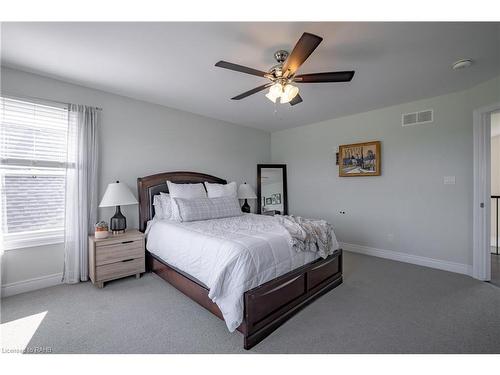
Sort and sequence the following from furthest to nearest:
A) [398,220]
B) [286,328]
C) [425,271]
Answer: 1. [398,220]
2. [425,271]
3. [286,328]

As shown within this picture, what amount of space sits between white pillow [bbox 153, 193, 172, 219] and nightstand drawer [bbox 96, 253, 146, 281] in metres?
0.65

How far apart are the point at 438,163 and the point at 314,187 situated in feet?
6.94

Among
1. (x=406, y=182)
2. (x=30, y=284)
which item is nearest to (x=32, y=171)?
(x=30, y=284)

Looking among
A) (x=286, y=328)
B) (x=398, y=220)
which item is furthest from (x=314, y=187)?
(x=286, y=328)

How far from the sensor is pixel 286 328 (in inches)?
79.3

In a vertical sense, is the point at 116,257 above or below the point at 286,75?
below

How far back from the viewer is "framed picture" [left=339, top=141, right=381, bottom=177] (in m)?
4.01

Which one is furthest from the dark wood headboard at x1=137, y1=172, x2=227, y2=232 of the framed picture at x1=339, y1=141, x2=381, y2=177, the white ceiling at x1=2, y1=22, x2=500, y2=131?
the framed picture at x1=339, y1=141, x2=381, y2=177

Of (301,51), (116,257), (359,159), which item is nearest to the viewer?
(301,51)

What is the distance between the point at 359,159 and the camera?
420 cm

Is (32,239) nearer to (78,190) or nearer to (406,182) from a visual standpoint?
(78,190)

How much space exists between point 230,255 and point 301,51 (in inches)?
67.3

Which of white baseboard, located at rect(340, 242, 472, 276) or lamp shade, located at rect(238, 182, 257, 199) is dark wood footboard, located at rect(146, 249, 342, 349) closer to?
white baseboard, located at rect(340, 242, 472, 276)

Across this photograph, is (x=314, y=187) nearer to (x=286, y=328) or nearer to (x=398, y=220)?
(x=398, y=220)
